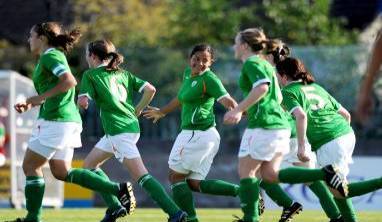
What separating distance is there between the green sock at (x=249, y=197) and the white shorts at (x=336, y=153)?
121 cm

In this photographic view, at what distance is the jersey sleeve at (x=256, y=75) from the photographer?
9.60 m

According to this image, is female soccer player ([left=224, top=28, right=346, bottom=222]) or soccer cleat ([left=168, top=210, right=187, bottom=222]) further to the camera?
soccer cleat ([left=168, top=210, right=187, bottom=222])

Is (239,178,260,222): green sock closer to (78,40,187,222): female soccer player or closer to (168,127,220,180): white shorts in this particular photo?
(78,40,187,222): female soccer player

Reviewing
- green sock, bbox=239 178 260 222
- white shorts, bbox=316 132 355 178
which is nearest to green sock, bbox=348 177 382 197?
white shorts, bbox=316 132 355 178

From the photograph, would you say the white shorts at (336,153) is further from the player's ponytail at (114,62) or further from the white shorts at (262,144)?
the player's ponytail at (114,62)

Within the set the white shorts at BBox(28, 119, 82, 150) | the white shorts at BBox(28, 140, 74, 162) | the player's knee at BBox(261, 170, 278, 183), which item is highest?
the white shorts at BBox(28, 119, 82, 150)

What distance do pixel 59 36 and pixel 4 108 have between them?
918 centimetres

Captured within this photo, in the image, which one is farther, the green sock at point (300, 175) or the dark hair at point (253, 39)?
the green sock at point (300, 175)

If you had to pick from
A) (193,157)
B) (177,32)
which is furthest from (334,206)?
(177,32)

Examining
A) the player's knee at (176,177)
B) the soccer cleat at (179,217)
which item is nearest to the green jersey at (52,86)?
the soccer cleat at (179,217)

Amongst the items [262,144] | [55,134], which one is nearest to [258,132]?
[262,144]

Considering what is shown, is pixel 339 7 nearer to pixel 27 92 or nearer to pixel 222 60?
pixel 27 92

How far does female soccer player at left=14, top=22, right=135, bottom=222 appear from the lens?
33.2ft

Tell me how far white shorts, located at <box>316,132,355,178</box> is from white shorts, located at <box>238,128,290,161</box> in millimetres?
1116
